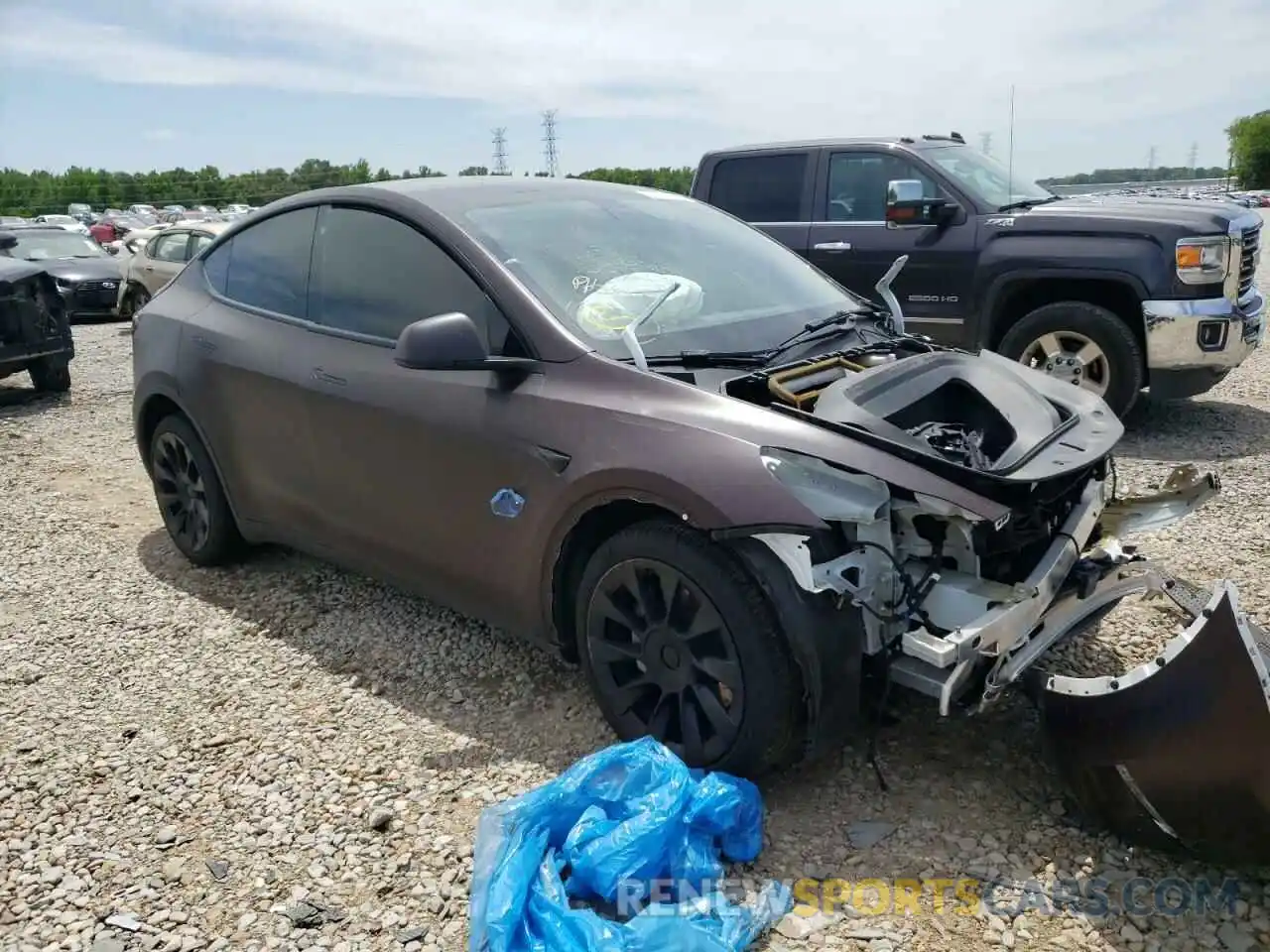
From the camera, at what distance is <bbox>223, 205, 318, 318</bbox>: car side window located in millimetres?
4059

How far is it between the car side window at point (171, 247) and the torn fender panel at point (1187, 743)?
13918 millimetres

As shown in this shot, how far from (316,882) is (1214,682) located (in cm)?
225

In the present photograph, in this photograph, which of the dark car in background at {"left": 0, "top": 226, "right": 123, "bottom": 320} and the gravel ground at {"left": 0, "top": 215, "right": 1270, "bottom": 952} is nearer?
the gravel ground at {"left": 0, "top": 215, "right": 1270, "bottom": 952}

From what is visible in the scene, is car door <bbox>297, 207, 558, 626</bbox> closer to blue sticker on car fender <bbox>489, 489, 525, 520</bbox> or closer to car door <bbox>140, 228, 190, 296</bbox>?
blue sticker on car fender <bbox>489, 489, 525, 520</bbox>

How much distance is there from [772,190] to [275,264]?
475cm

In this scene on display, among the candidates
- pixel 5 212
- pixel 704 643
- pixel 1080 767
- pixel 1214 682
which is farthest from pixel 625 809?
pixel 5 212

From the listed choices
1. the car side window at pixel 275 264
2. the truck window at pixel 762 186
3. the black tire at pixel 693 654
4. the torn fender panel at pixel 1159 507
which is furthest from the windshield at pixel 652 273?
the truck window at pixel 762 186

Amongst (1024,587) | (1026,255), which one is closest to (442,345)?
(1024,587)

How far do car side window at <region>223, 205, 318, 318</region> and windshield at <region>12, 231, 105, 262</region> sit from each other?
1445 cm

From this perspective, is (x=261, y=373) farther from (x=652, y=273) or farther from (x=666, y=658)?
(x=666, y=658)

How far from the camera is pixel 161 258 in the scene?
1407cm

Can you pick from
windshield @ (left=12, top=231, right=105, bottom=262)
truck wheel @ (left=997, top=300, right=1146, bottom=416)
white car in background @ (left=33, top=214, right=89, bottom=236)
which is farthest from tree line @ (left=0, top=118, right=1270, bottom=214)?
truck wheel @ (left=997, top=300, right=1146, bottom=416)

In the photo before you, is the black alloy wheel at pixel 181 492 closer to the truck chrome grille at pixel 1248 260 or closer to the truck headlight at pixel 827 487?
the truck headlight at pixel 827 487

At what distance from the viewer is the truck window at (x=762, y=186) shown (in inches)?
308
